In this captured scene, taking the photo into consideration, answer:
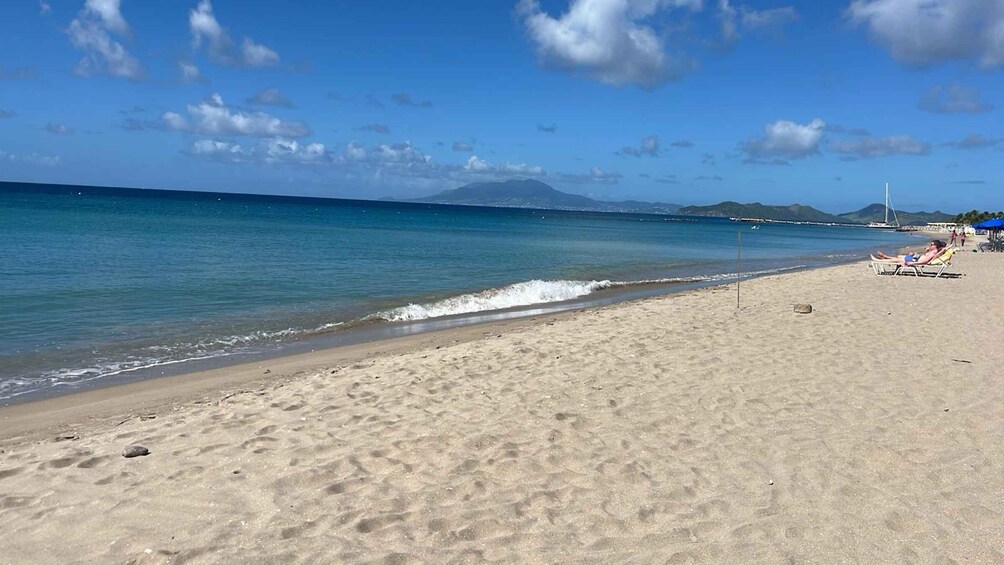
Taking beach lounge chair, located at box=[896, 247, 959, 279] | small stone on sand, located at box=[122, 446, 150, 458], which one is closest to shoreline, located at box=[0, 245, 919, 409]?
small stone on sand, located at box=[122, 446, 150, 458]

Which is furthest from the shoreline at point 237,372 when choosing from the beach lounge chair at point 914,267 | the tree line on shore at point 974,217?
the tree line on shore at point 974,217

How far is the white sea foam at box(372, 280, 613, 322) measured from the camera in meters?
14.5

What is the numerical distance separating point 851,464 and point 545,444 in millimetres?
2399

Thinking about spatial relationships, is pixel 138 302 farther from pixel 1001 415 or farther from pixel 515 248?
pixel 515 248

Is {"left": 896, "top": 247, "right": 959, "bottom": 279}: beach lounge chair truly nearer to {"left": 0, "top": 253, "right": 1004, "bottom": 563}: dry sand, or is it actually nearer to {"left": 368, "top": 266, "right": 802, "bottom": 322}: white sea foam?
{"left": 368, "top": 266, "right": 802, "bottom": 322}: white sea foam

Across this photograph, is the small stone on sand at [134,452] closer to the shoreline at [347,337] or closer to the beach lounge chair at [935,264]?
the shoreline at [347,337]

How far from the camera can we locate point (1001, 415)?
19.9 ft

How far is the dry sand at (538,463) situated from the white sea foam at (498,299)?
5768 mm

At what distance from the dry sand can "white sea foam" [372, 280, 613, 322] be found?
5768 millimetres

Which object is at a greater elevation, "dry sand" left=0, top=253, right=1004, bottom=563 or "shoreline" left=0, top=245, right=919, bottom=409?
"dry sand" left=0, top=253, right=1004, bottom=563

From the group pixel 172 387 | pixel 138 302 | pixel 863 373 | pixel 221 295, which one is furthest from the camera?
pixel 221 295

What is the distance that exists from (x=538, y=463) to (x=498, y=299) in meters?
12.2

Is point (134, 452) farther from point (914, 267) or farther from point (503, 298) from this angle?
point (914, 267)

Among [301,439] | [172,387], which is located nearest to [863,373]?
[301,439]
